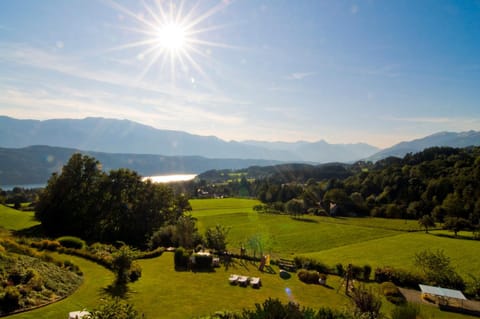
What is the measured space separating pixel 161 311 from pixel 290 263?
1986 centimetres

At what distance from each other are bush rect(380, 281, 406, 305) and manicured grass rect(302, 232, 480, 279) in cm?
1295

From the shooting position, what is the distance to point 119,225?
43.5 metres

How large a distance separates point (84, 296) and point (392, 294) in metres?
22.3

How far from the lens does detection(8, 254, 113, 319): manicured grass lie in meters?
13.1

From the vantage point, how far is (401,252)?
43125mm

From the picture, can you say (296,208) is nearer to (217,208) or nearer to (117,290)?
(217,208)

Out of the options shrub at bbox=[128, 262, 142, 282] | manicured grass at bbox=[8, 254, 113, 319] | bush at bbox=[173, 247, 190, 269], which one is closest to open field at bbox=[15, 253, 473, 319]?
manicured grass at bbox=[8, 254, 113, 319]

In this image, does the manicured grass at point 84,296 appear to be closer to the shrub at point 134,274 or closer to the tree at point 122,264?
the tree at point 122,264

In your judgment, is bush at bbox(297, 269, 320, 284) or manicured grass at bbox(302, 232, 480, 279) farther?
manicured grass at bbox(302, 232, 480, 279)

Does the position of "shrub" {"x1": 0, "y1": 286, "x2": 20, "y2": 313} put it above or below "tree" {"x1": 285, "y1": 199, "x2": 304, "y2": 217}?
above

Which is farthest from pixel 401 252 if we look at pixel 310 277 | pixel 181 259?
pixel 181 259

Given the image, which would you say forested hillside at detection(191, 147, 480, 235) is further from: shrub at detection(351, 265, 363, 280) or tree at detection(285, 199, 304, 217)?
shrub at detection(351, 265, 363, 280)

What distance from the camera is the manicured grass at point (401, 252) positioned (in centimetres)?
3609

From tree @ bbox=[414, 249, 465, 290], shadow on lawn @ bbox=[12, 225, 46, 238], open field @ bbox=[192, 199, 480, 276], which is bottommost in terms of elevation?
open field @ bbox=[192, 199, 480, 276]
